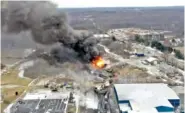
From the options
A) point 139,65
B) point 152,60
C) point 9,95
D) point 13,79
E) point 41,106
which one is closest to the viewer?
point 41,106

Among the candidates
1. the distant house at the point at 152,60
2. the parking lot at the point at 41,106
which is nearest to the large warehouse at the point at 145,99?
the parking lot at the point at 41,106

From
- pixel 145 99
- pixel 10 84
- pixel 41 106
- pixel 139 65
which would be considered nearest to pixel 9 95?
pixel 10 84

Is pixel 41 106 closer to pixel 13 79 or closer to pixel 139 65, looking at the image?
pixel 13 79

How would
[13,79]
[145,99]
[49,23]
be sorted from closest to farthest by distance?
[49,23]
[145,99]
[13,79]

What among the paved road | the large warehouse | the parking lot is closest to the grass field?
the parking lot

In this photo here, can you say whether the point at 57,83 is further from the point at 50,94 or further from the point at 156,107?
the point at 156,107

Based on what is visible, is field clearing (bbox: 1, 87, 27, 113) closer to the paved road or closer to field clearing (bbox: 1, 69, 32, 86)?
field clearing (bbox: 1, 69, 32, 86)

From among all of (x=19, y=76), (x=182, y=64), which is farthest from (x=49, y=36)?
(x=182, y=64)
